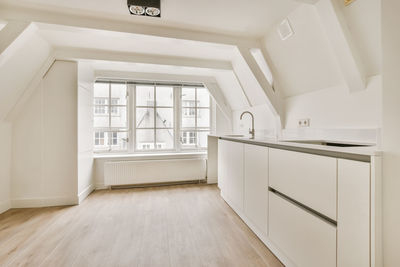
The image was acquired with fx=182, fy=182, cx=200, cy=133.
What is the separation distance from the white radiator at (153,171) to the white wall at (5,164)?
120cm

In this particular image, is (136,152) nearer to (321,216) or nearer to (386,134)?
(321,216)

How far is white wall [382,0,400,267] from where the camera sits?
80 centimetres

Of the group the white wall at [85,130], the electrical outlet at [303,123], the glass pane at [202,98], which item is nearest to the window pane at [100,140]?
the white wall at [85,130]

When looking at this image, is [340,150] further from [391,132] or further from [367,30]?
[367,30]

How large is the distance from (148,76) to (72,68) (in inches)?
47.4

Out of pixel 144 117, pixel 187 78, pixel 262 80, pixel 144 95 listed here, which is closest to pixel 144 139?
pixel 144 117

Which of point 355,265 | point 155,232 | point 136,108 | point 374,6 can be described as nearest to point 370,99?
point 374,6

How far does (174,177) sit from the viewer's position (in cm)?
355

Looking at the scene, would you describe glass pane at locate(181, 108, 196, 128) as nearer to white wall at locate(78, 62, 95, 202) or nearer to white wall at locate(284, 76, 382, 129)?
white wall at locate(78, 62, 95, 202)

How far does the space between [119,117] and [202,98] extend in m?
1.84

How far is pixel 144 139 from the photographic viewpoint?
3902 mm

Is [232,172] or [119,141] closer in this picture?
[232,172]

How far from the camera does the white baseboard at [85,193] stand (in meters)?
2.72

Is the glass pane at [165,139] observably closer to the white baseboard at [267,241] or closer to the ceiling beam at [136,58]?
the ceiling beam at [136,58]
